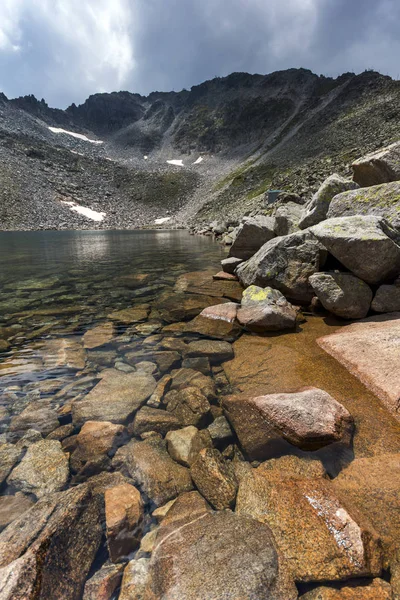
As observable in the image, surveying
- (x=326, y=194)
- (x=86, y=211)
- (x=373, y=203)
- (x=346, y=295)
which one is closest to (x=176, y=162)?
(x=86, y=211)

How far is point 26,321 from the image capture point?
8.92 m

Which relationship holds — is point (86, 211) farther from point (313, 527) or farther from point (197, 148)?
point (313, 527)

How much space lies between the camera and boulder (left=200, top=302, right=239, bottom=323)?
26.7 ft

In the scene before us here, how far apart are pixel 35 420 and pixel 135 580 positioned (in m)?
3.04

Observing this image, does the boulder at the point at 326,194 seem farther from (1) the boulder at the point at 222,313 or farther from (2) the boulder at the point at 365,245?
(1) the boulder at the point at 222,313

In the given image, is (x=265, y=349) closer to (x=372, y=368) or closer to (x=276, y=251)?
(x=372, y=368)

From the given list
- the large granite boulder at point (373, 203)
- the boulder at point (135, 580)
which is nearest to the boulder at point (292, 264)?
the large granite boulder at point (373, 203)

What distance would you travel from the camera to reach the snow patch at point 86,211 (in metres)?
91.9

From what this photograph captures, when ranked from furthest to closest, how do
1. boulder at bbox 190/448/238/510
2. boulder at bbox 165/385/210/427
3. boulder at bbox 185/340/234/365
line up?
boulder at bbox 185/340/234/365 → boulder at bbox 165/385/210/427 → boulder at bbox 190/448/238/510

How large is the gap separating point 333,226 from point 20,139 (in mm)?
149874

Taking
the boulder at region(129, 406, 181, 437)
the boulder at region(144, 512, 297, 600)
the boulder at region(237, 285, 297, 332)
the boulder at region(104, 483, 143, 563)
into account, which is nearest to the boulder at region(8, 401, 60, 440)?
the boulder at region(129, 406, 181, 437)

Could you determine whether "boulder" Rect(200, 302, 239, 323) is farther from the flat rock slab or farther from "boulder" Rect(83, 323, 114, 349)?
"boulder" Rect(83, 323, 114, 349)

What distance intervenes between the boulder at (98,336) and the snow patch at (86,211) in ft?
309

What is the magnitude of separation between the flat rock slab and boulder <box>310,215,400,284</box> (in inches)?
47.4
